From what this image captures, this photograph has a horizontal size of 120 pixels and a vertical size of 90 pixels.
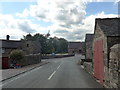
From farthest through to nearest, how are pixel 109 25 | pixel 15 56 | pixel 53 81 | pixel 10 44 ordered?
1. pixel 10 44
2. pixel 15 56
3. pixel 53 81
4. pixel 109 25

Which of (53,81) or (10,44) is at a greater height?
(10,44)

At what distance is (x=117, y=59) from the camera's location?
9.84 m

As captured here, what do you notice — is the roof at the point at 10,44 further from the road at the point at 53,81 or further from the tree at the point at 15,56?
the road at the point at 53,81

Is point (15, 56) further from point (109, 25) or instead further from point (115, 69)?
point (115, 69)

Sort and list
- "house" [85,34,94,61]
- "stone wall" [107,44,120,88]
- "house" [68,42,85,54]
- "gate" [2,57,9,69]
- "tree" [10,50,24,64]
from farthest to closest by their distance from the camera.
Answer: "house" [68,42,85,54] → "house" [85,34,94,61] → "tree" [10,50,24,64] → "gate" [2,57,9,69] → "stone wall" [107,44,120,88]

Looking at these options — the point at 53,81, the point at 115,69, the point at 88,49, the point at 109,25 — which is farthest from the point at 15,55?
the point at 115,69

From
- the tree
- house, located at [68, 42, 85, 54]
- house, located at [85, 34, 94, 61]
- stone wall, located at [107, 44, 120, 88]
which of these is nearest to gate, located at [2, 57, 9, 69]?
the tree

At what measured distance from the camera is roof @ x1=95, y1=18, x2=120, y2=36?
13141mm

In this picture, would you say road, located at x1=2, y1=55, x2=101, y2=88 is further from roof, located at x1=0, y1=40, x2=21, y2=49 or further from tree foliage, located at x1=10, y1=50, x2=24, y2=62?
roof, located at x1=0, y1=40, x2=21, y2=49

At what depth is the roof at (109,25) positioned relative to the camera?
43.1 feet

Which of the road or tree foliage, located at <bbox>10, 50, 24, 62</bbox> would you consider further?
tree foliage, located at <bbox>10, 50, 24, 62</bbox>

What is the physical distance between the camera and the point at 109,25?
1464 cm

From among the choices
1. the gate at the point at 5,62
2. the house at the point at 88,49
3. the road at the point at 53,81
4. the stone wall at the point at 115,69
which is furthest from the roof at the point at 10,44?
the stone wall at the point at 115,69

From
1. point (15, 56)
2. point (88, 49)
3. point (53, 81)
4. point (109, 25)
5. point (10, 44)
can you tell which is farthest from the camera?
point (10, 44)
